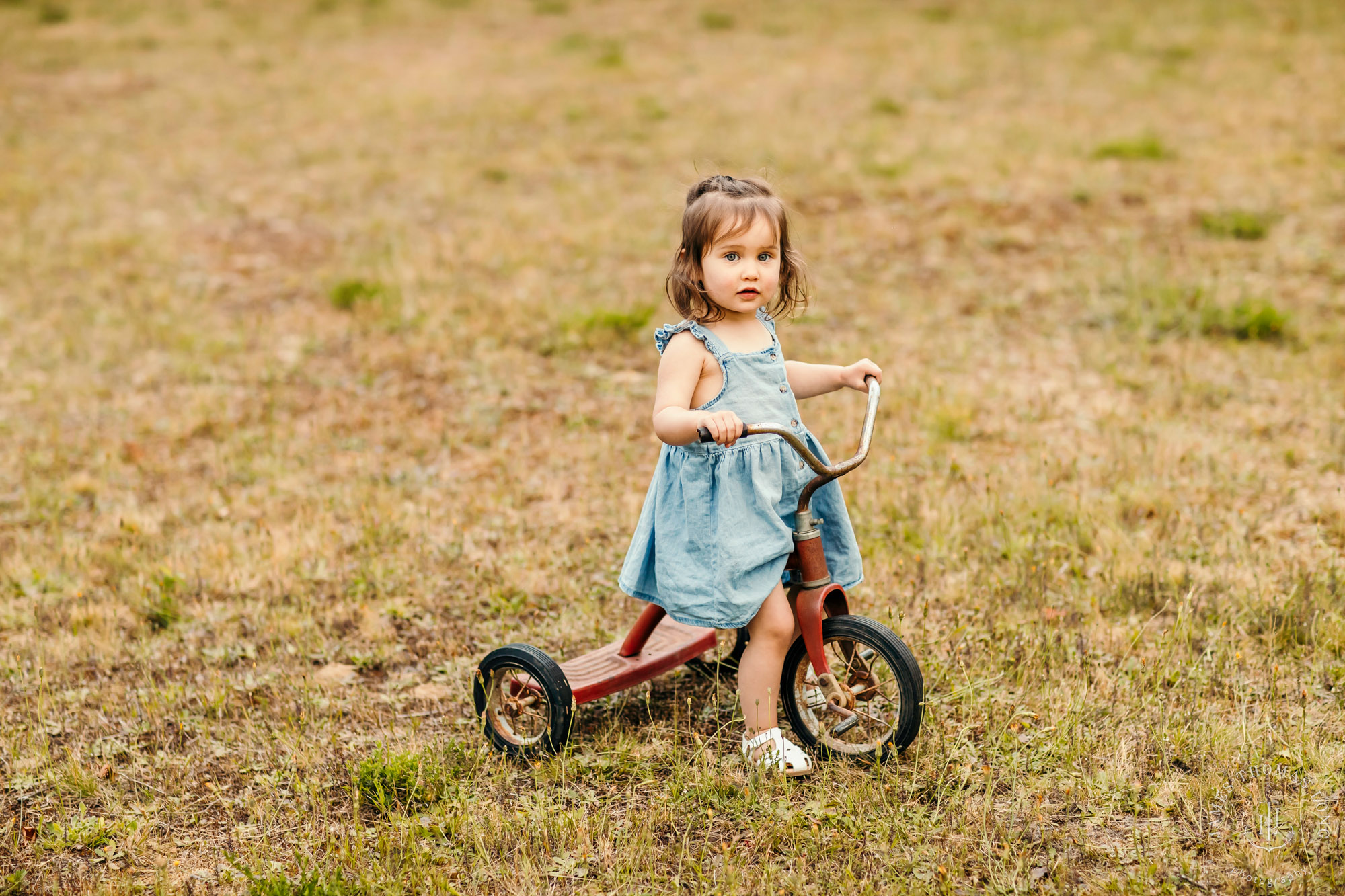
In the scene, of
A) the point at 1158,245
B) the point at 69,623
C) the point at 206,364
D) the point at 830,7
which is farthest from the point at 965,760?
the point at 830,7

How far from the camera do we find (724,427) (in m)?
2.91

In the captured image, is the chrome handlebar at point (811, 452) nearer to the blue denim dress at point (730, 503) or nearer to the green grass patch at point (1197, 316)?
the blue denim dress at point (730, 503)

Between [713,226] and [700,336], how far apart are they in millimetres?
322

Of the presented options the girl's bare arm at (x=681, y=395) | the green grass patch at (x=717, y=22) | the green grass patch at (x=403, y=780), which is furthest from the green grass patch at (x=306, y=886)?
the green grass patch at (x=717, y=22)

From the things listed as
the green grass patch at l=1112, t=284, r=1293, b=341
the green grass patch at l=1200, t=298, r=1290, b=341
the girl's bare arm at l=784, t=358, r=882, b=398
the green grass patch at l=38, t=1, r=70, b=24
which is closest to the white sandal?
the girl's bare arm at l=784, t=358, r=882, b=398

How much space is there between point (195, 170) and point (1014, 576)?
386 inches

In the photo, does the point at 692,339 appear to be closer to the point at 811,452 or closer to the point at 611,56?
the point at 811,452

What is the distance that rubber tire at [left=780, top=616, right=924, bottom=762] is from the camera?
10.5 feet

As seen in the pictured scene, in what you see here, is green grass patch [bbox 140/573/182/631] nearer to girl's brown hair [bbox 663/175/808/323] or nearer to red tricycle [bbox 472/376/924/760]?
red tricycle [bbox 472/376/924/760]

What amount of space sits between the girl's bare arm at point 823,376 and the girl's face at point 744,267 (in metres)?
0.29

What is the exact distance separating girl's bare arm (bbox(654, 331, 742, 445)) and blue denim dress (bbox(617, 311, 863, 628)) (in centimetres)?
4

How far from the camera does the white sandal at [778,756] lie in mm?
3328

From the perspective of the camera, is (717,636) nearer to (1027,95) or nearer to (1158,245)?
(1158,245)

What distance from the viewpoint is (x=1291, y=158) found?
390 inches
